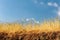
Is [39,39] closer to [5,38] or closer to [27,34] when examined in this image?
[27,34]

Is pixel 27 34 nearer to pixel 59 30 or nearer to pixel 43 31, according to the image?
pixel 43 31

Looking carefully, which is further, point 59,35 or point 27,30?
point 27,30

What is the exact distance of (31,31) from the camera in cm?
744

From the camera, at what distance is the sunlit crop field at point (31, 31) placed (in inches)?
273

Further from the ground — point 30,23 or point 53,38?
point 30,23

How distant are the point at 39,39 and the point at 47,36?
0.32 meters

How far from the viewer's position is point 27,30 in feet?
25.0

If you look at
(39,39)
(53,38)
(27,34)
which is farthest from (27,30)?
(53,38)

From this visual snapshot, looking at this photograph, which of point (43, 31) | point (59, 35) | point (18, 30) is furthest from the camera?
point (18, 30)

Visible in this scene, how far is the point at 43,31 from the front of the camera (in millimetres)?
7223

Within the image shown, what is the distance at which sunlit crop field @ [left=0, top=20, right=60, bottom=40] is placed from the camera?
6.93m

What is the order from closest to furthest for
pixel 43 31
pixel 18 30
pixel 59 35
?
Answer: pixel 59 35, pixel 43 31, pixel 18 30

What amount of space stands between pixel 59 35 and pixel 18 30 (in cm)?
184

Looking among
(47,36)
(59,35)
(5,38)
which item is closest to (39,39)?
(47,36)
